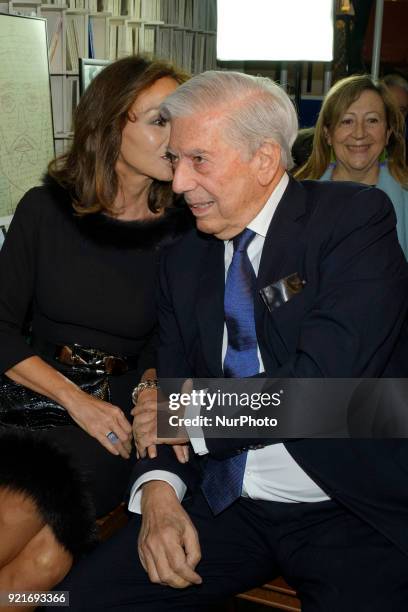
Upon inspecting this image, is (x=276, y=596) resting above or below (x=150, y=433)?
below

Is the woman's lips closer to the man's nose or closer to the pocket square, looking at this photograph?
the man's nose

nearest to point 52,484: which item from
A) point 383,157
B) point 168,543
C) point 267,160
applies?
point 168,543

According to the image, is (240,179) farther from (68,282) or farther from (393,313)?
(68,282)

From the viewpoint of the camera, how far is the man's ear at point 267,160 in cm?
169

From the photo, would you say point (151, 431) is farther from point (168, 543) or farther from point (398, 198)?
point (398, 198)

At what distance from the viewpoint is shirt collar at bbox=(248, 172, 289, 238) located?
→ 1736 mm

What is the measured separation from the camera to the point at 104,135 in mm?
2217

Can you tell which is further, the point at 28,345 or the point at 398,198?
the point at 398,198

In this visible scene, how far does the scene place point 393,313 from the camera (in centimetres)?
158

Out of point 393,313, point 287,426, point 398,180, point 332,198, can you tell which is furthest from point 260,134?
point 398,180

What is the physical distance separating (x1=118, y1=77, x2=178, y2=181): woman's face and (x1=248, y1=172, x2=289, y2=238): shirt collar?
1.73 ft

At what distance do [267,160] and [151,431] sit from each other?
700mm

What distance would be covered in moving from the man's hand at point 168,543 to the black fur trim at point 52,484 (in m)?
0.20

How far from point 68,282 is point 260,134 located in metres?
0.81
